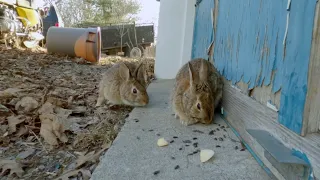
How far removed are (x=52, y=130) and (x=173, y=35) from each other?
4.06 m

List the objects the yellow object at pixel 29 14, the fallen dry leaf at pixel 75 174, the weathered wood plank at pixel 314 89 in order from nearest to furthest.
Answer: the weathered wood plank at pixel 314 89
the fallen dry leaf at pixel 75 174
the yellow object at pixel 29 14

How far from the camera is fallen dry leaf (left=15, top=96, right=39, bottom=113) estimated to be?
3.52 m

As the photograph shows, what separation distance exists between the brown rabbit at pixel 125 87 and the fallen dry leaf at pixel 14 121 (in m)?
1.18

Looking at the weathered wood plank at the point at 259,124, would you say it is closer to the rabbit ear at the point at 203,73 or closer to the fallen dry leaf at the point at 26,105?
the rabbit ear at the point at 203,73

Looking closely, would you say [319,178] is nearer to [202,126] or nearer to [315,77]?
[315,77]

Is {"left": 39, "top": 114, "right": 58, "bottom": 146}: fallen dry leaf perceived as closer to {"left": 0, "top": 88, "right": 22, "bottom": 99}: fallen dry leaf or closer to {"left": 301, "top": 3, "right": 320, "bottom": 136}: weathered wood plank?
{"left": 0, "top": 88, "right": 22, "bottom": 99}: fallen dry leaf

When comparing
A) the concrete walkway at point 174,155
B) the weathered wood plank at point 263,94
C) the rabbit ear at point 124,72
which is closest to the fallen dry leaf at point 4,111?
the concrete walkway at point 174,155

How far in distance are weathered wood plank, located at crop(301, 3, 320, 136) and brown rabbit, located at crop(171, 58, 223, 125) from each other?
1.33 meters

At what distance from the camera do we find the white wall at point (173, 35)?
6289 millimetres

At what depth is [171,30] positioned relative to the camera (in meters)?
6.35

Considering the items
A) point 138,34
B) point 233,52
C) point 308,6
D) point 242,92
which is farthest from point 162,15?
point 138,34

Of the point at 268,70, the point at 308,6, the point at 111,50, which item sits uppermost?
the point at 308,6

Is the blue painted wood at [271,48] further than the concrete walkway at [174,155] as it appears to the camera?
No

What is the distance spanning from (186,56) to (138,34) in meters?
7.34
